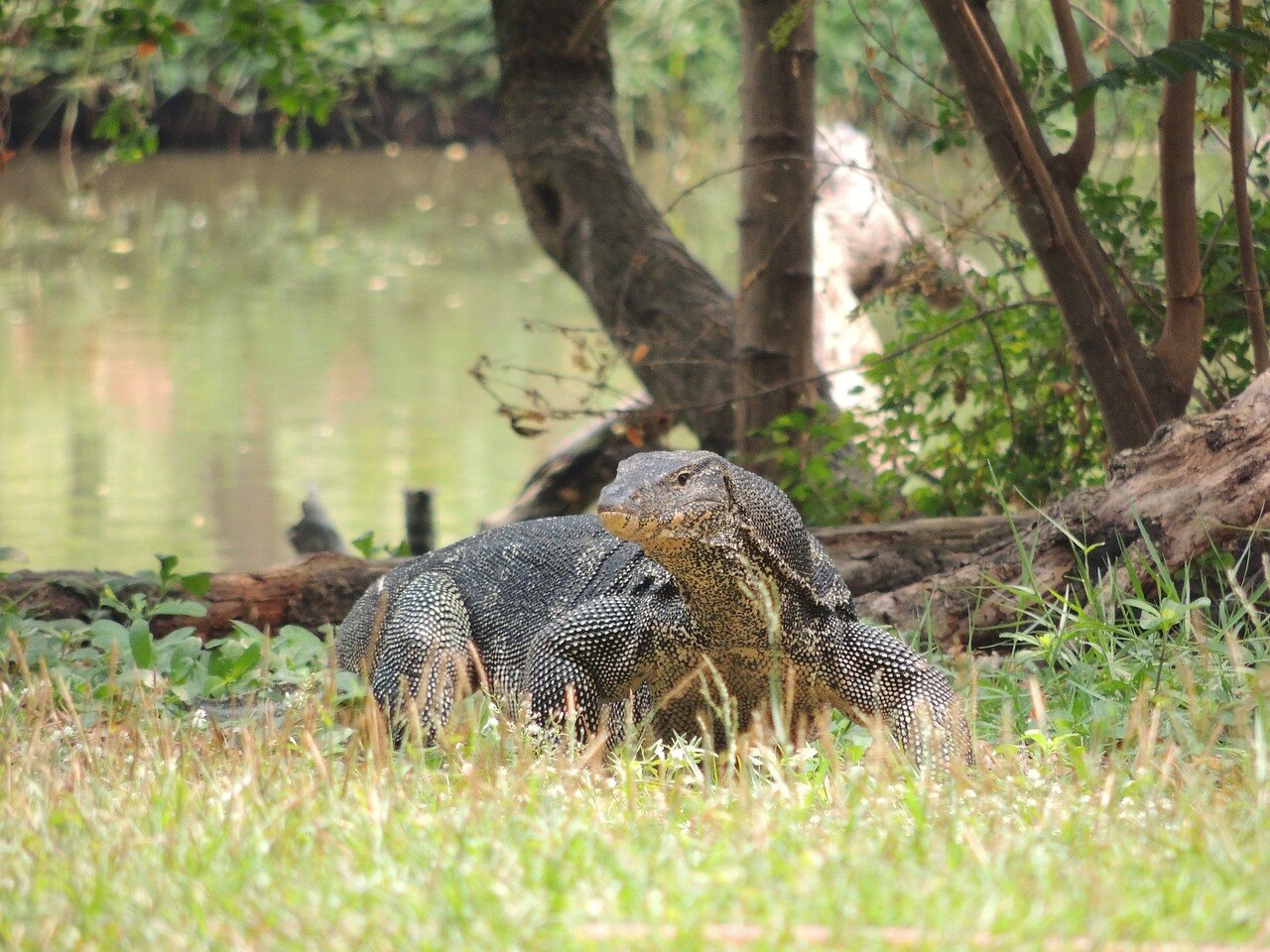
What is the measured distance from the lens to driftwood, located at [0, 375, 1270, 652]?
400 cm

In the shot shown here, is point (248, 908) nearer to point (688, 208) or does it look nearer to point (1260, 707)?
point (1260, 707)

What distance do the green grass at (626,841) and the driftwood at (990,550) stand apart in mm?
639

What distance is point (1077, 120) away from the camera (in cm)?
452

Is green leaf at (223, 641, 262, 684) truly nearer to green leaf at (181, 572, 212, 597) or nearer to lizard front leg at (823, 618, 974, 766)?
green leaf at (181, 572, 212, 597)

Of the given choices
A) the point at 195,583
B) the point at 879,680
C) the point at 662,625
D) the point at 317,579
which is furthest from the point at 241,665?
the point at 879,680

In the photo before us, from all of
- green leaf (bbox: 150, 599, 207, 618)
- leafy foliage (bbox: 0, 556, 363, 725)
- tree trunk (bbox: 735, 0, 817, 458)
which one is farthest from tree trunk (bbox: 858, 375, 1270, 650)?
green leaf (bbox: 150, 599, 207, 618)

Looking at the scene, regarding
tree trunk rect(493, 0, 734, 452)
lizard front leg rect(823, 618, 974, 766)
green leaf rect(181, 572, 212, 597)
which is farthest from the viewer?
tree trunk rect(493, 0, 734, 452)

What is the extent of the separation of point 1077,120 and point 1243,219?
556 mm

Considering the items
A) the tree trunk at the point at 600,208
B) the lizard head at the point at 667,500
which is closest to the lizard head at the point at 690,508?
the lizard head at the point at 667,500

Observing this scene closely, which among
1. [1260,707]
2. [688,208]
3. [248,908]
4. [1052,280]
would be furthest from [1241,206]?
[688,208]

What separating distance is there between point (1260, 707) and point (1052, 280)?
204 centimetres

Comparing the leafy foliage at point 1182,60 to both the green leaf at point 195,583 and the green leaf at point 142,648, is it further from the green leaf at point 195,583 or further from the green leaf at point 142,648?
the green leaf at point 195,583

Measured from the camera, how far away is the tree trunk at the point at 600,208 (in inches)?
277

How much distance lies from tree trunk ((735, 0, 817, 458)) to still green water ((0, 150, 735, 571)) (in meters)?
0.94
